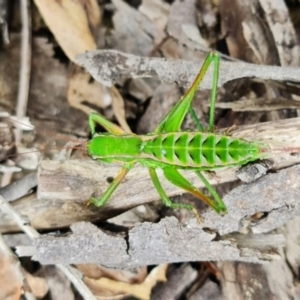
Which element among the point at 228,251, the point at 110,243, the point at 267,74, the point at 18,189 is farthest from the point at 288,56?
the point at 18,189

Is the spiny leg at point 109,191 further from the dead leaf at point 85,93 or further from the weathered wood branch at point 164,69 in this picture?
the dead leaf at point 85,93

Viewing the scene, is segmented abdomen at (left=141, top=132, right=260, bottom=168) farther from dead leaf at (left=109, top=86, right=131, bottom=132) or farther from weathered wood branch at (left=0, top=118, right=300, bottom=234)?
dead leaf at (left=109, top=86, right=131, bottom=132)

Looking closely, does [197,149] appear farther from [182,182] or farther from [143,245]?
[143,245]

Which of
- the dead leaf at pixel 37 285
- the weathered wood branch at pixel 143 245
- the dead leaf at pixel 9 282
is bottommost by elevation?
the dead leaf at pixel 37 285

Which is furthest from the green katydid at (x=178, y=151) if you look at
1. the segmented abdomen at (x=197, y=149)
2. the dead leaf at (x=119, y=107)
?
the dead leaf at (x=119, y=107)

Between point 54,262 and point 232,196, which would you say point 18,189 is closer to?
point 54,262

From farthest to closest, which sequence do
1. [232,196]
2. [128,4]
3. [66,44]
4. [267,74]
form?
[128,4] < [66,44] < [267,74] < [232,196]

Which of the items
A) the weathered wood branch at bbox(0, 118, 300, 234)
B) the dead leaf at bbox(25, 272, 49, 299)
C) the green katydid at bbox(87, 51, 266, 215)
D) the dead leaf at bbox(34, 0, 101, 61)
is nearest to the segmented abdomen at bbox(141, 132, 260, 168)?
the green katydid at bbox(87, 51, 266, 215)

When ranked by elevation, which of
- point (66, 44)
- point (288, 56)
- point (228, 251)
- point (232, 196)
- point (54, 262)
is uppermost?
point (288, 56)
